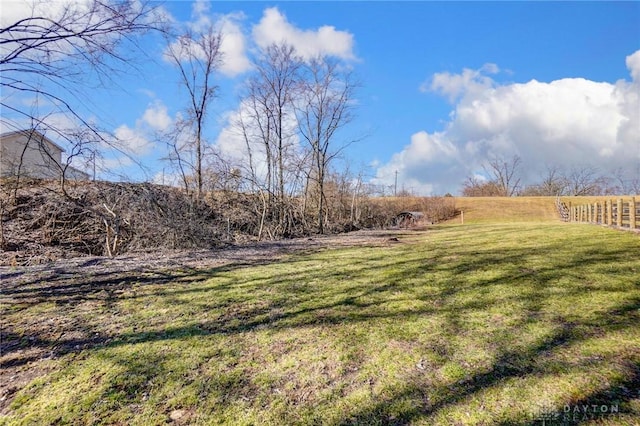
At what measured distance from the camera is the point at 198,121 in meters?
15.0

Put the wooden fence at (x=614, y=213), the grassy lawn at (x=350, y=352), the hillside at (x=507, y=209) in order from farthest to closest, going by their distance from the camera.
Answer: the hillside at (x=507, y=209) < the wooden fence at (x=614, y=213) < the grassy lawn at (x=350, y=352)

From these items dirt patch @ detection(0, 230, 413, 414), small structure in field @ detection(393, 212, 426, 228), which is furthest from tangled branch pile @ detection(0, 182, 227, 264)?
small structure in field @ detection(393, 212, 426, 228)

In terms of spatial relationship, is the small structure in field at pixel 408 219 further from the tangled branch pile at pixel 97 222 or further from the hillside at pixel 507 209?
the tangled branch pile at pixel 97 222

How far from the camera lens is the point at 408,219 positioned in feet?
75.0

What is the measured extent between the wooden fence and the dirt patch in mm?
9390

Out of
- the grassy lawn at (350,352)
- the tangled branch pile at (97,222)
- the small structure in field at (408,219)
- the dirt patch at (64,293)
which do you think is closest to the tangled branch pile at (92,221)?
the tangled branch pile at (97,222)

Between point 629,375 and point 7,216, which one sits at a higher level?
point 7,216

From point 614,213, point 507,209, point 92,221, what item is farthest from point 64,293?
point 507,209

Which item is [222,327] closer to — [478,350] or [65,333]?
[65,333]

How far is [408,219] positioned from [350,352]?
830 inches

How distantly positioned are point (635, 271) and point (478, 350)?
3238mm

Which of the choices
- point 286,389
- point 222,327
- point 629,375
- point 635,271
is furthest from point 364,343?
point 635,271

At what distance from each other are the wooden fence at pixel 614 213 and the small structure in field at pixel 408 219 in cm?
836

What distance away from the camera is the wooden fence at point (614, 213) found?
356 inches
